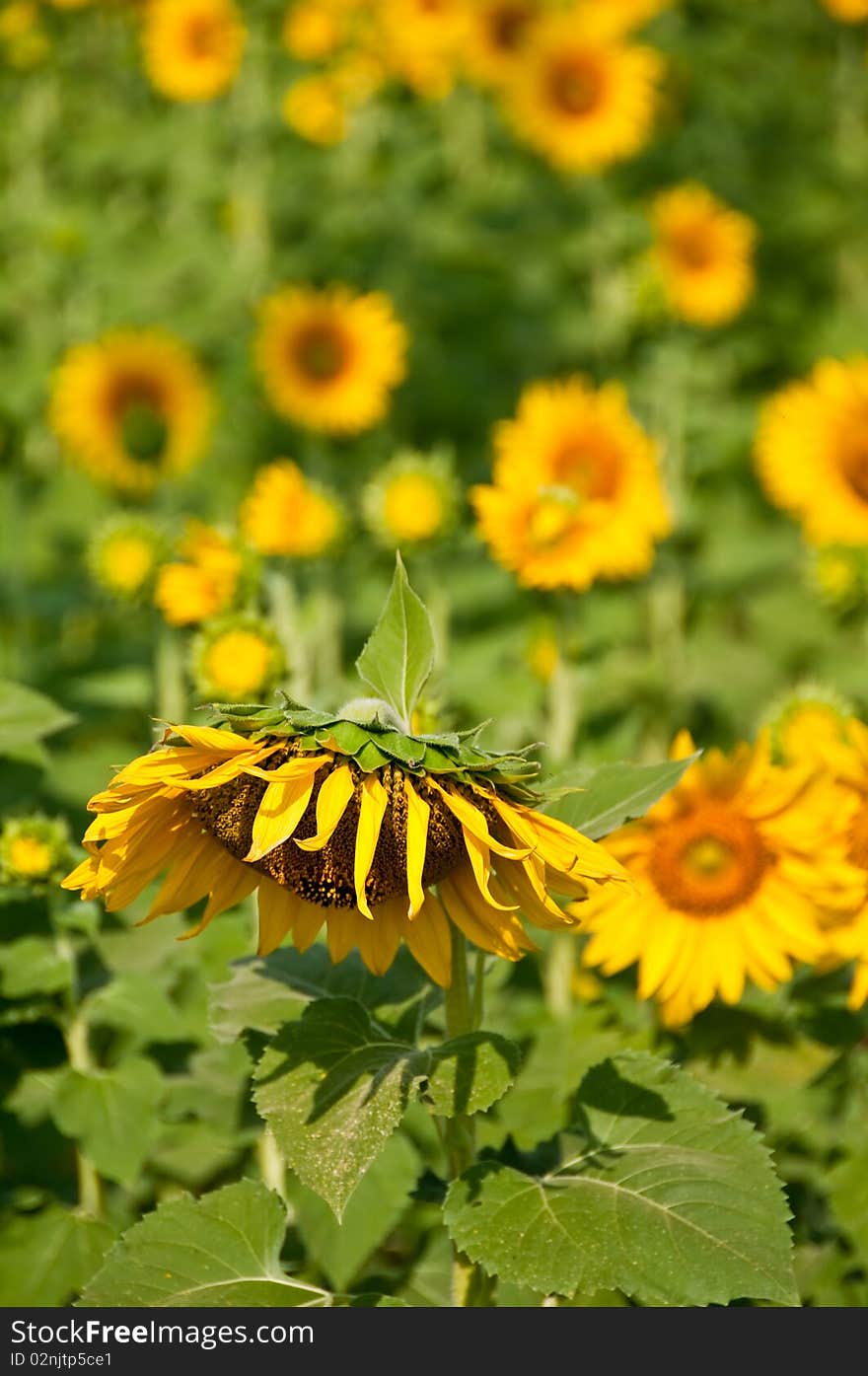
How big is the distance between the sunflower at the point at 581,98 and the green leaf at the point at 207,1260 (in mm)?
3854

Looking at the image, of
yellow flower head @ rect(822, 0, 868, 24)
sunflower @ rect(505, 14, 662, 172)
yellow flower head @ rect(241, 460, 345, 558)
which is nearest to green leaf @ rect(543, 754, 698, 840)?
yellow flower head @ rect(241, 460, 345, 558)

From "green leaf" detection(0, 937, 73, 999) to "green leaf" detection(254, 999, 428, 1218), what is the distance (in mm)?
562

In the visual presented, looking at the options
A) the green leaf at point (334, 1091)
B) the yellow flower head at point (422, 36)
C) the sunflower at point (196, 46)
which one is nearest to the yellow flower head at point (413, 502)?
the green leaf at point (334, 1091)

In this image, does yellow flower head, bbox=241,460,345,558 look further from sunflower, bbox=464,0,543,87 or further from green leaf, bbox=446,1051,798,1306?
sunflower, bbox=464,0,543,87

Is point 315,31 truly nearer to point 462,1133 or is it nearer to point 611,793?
point 611,793

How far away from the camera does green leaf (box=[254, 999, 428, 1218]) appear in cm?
129

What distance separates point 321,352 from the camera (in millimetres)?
3926

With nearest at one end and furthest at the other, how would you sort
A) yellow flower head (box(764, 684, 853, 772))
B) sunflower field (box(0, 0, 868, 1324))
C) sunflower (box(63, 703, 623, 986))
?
sunflower (box(63, 703, 623, 986))
sunflower field (box(0, 0, 868, 1324))
yellow flower head (box(764, 684, 853, 772))

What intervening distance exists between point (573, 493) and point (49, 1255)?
1412mm

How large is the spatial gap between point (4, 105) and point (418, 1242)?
187 inches

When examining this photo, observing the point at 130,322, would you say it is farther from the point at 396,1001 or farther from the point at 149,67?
the point at 396,1001

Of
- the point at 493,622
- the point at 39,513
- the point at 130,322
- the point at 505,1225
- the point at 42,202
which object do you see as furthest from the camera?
the point at 42,202

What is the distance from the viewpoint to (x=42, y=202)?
4.97 metres
